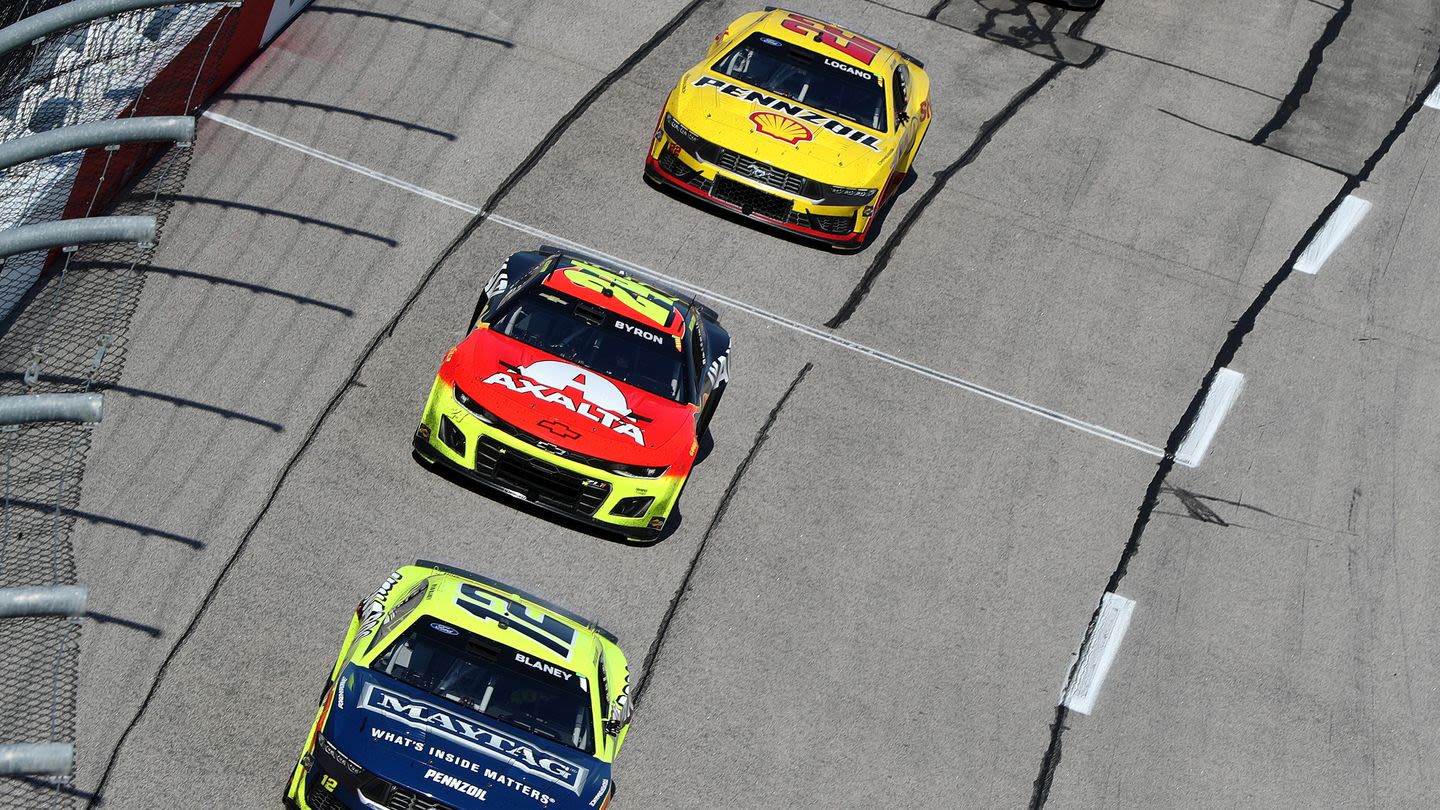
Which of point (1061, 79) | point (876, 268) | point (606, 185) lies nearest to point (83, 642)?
point (606, 185)

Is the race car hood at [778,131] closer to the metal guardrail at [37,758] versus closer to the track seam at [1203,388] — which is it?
the track seam at [1203,388]

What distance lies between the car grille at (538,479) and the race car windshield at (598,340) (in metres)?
Result: 0.93

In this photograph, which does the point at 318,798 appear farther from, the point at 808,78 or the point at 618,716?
the point at 808,78

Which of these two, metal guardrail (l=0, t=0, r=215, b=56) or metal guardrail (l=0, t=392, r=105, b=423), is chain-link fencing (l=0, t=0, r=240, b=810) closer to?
metal guardrail (l=0, t=0, r=215, b=56)

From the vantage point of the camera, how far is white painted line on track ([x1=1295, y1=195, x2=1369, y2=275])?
16.5 m

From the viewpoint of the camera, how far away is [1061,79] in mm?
18188

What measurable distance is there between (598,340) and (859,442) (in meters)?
2.44

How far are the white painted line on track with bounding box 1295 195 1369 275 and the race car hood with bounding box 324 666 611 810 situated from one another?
10.1 m

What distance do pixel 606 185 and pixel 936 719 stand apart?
19.8 feet

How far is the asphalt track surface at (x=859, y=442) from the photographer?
10805 mm

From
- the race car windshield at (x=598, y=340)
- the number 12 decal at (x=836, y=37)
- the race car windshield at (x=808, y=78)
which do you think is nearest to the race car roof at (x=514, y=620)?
the race car windshield at (x=598, y=340)

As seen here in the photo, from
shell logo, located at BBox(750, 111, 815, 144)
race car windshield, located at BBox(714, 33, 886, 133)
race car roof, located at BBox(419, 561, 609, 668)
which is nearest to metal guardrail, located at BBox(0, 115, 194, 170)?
race car roof, located at BBox(419, 561, 609, 668)

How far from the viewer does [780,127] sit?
1430 cm

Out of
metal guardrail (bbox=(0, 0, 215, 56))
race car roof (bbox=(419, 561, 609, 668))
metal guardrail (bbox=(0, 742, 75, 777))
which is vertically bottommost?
race car roof (bbox=(419, 561, 609, 668))
